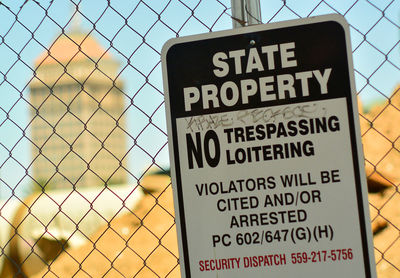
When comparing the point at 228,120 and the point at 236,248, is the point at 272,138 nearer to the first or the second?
the point at 228,120

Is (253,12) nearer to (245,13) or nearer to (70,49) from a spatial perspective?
(245,13)

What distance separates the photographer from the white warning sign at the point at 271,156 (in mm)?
1581

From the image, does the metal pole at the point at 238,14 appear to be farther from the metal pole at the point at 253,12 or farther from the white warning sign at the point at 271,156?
the white warning sign at the point at 271,156

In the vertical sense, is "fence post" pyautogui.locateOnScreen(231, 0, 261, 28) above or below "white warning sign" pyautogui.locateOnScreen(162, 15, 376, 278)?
above

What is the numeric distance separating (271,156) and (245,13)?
0.46 meters

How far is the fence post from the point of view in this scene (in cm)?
179

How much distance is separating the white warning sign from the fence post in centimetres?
12

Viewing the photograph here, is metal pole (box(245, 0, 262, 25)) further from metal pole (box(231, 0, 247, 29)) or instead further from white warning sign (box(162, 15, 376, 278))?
white warning sign (box(162, 15, 376, 278))

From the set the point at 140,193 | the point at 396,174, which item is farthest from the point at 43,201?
the point at 396,174

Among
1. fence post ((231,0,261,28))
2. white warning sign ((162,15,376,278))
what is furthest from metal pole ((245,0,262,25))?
white warning sign ((162,15,376,278))

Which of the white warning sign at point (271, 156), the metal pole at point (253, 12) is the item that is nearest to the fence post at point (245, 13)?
the metal pole at point (253, 12)

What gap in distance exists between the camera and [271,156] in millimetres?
1623

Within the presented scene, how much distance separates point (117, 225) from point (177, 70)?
22.6ft

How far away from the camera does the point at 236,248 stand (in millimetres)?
1620
